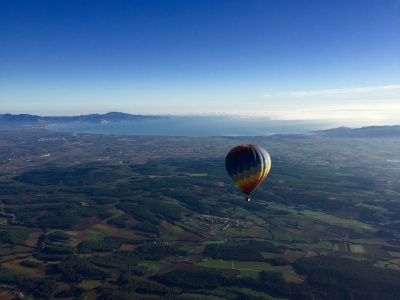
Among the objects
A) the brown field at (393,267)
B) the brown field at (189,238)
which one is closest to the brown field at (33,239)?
the brown field at (189,238)

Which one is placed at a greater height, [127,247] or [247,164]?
[247,164]

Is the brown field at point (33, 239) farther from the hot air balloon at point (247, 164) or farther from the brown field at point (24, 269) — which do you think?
the hot air balloon at point (247, 164)

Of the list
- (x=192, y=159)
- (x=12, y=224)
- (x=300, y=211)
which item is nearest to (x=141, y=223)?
(x=12, y=224)

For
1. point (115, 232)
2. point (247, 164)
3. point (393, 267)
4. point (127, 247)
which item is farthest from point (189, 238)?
point (247, 164)

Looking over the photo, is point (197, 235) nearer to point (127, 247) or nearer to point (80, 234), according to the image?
point (127, 247)

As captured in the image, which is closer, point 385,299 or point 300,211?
point 385,299

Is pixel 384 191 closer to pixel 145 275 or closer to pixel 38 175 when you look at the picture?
pixel 145 275
